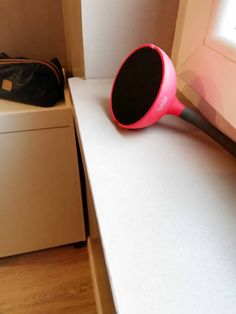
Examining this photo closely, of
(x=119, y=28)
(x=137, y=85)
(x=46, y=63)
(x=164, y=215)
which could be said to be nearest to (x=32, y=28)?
(x=46, y=63)

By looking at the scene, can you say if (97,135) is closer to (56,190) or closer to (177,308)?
(177,308)

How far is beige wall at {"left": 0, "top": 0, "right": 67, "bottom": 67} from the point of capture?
2.94ft

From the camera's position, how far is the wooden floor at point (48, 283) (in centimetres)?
91

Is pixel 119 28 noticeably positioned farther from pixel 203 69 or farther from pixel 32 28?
pixel 32 28

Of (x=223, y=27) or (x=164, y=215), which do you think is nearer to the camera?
(x=164, y=215)

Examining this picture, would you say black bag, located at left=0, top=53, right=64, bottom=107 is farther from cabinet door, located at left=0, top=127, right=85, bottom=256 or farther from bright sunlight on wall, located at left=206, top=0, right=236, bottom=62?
bright sunlight on wall, located at left=206, top=0, right=236, bottom=62

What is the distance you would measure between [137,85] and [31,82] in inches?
16.4

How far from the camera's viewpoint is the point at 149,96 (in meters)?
0.41

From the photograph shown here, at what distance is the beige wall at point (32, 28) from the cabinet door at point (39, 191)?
17.3 inches

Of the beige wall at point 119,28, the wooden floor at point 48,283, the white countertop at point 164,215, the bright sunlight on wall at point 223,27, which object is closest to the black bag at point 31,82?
the beige wall at point 119,28

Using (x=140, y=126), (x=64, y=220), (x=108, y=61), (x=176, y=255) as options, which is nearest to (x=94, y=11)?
(x=108, y=61)

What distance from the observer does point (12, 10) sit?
0.89 m

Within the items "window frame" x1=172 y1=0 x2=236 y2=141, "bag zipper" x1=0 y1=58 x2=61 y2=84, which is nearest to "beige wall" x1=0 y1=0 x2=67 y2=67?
"bag zipper" x1=0 y1=58 x2=61 y2=84

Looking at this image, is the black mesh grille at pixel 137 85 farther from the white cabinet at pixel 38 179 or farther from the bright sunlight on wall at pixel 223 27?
the white cabinet at pixel 38 179
